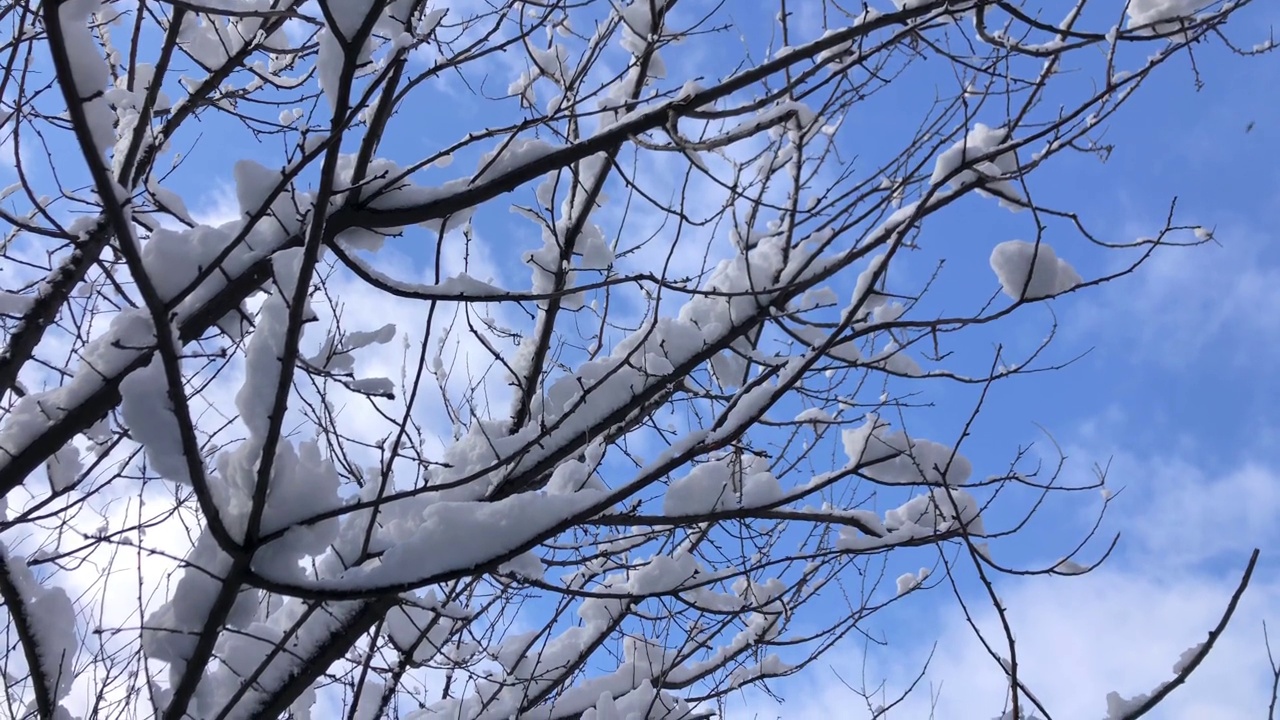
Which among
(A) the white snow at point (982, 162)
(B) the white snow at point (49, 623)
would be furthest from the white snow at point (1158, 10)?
(B) the white snow at point (49, 623)

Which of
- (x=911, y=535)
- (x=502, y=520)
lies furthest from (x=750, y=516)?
(x=502, y=520)

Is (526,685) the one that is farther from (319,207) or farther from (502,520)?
(319,207)

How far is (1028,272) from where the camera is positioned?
2.09m

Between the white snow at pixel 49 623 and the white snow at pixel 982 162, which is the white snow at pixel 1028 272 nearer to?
the white snow at pixel 982 162

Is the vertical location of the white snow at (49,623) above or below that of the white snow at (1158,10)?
below

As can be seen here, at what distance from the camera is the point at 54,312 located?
7.84ft

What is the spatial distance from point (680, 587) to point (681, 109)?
4.49 feet

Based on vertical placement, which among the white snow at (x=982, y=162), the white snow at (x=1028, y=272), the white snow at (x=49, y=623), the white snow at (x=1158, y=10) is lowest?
the white snow at (x=49, y=623)

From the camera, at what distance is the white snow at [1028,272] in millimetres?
2105

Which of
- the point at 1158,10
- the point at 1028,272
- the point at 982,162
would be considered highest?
the point at 1158,10

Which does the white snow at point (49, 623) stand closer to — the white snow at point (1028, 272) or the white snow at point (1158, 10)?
the white snow at point (1028, 272)

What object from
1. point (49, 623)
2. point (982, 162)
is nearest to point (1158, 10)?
point (982, 162)

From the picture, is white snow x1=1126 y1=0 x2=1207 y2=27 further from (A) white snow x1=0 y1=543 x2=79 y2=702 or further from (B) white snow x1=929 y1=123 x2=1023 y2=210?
(A) white snow x1=0 y1=543 x2=79 y2=702

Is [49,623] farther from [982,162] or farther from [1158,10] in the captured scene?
[1158,10]
